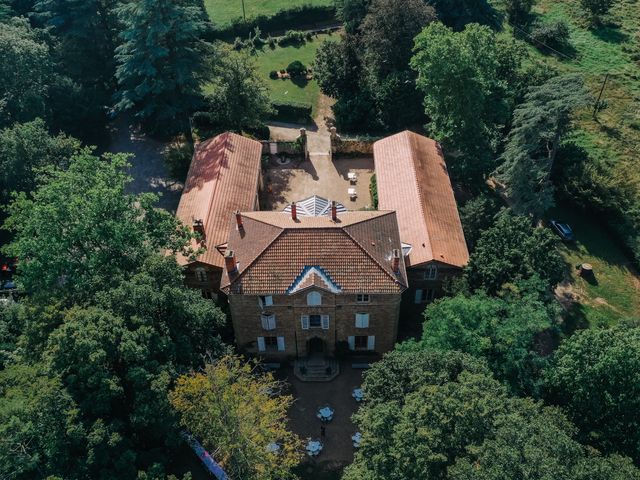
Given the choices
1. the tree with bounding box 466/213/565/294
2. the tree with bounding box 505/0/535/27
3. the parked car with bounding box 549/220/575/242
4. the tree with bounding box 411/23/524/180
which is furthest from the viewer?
the tree with bounding box 505/0/535/27

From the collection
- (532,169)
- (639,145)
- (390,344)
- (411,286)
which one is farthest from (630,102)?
(390,344)

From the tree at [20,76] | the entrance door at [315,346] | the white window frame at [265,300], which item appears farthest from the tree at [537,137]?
the tree at [20,76]

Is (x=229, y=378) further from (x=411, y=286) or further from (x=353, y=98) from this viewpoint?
(x=353, y=98)

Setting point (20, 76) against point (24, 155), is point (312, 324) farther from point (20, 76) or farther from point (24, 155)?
point (20, 76)

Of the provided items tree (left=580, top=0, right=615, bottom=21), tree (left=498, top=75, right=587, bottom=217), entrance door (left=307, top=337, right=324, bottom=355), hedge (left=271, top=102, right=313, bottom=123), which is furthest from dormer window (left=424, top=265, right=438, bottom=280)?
tree (left=580, top=0, right=615, bottom=21)

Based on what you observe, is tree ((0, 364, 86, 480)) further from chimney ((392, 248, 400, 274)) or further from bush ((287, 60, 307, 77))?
bush ((287, 60, 307, 77))

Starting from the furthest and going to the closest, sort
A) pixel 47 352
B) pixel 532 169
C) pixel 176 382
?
1. pixel 532 169
2. pixel 176 382
3. pixel 47 352

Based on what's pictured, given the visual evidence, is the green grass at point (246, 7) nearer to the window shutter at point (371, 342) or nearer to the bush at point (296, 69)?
the bush at point (296, 69)
